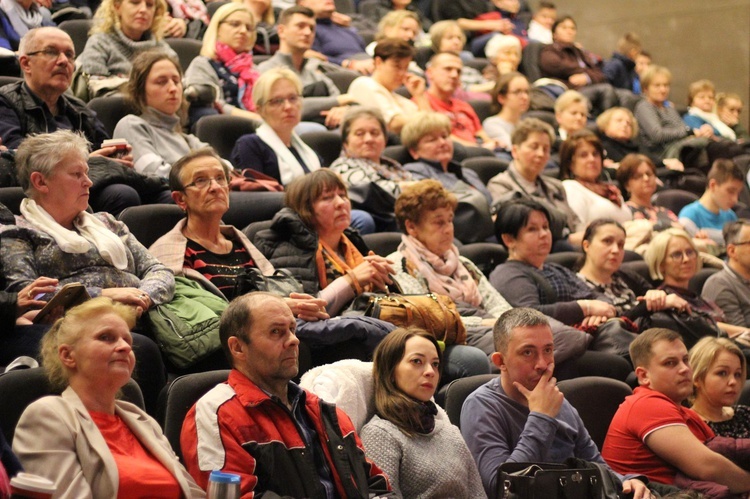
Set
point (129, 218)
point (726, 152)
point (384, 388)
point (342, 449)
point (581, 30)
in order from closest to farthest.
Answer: point (342, 449) < point (384, 388) < point (129, 218) < point (726, 152) < point (581, 30)

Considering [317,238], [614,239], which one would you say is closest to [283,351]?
[317,238]

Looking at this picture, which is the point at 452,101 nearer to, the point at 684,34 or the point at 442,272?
the point at 442,272

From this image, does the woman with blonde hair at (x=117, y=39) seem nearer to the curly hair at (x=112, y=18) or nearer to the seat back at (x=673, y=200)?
the curly hair at (x=112, y=18)

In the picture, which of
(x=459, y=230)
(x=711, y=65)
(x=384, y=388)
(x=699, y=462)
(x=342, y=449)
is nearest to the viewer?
(x=342, y=449)

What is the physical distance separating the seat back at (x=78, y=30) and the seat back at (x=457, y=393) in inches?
112

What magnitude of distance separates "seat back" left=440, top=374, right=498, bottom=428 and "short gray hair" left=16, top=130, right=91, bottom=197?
1165mm

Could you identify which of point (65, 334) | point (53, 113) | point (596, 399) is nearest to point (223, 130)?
point (53, 113)

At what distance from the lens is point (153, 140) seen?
12.9 feet

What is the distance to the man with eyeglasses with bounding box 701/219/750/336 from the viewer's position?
4500mm

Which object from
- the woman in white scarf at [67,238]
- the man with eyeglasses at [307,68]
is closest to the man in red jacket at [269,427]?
the woman in white scarf at [67,238]

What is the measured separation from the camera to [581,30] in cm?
935

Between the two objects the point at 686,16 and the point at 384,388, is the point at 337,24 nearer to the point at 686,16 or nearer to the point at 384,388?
the point at 686,16

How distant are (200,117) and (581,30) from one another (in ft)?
17.8

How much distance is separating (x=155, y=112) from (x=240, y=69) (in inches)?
47.1
